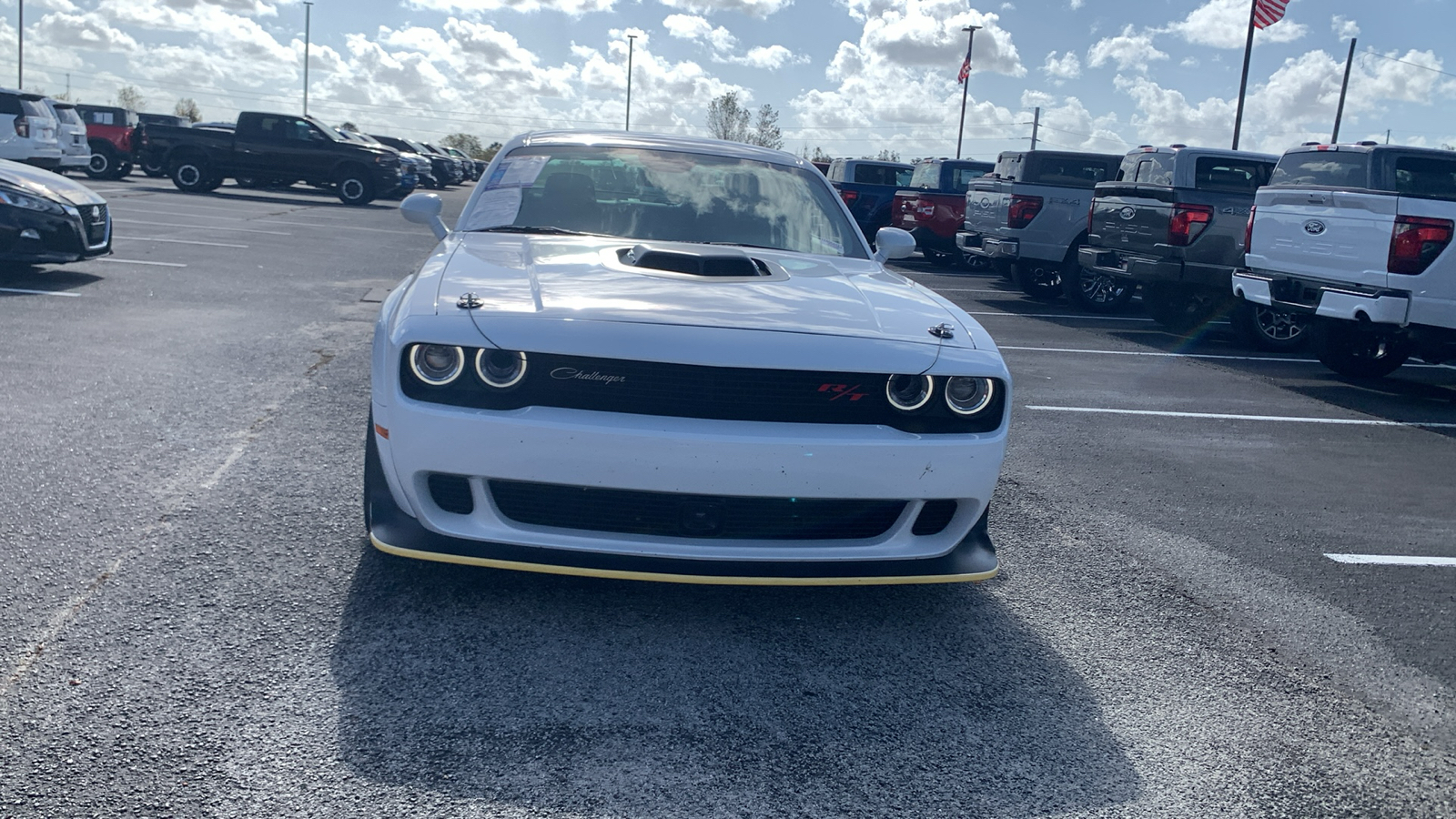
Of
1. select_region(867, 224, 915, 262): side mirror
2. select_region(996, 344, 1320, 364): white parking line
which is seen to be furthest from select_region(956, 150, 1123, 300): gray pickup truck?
select_region(867, 224, 915, 262): side mirror

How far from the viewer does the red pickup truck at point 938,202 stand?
60.7 ft

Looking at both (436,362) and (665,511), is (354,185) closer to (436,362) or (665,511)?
(436,362)

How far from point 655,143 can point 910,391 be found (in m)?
2.23

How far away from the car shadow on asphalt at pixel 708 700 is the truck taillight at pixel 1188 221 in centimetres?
859

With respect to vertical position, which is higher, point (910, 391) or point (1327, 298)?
point (1327, 298)

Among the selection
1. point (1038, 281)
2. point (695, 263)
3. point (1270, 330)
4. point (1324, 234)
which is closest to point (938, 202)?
point (1038, 281)

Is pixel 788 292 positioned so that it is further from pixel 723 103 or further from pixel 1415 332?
pixel 723 103

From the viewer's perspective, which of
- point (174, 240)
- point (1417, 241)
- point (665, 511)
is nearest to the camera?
point (665, 511)

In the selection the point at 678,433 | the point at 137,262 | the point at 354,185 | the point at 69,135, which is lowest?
the point at 137,262

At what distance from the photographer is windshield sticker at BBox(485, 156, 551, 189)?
4781 mm

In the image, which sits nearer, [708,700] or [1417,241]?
[708,700]

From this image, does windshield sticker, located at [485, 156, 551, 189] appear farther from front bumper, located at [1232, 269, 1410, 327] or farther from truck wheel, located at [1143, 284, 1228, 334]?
truck wheel, located at [1143, 284, 1228, 334]

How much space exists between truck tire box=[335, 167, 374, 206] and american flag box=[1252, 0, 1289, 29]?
66.0 ft

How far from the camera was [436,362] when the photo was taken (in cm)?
316
